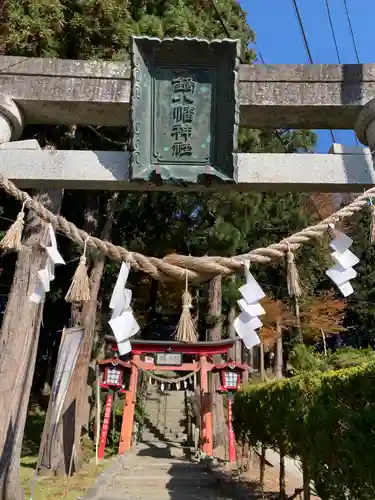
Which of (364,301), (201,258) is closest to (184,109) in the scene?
(201,258)

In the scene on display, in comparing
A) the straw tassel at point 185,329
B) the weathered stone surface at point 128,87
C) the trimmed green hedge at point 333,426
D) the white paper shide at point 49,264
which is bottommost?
the trimmed green hedge at point 333,426

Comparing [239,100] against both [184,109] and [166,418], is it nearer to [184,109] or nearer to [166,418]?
[184,109]

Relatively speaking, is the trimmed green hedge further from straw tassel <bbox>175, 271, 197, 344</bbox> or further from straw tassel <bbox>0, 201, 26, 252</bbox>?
straw tassel <bbox>0, 201, 26, 252</bbox>

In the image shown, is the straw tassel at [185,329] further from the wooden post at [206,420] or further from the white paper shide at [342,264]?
the wooden post at [206,420]

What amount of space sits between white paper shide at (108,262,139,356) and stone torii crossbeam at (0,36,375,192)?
735mm

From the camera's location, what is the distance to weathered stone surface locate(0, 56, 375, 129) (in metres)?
3.83

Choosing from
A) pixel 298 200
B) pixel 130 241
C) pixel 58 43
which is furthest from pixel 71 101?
pixel 298 200

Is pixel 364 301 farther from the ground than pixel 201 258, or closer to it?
farther from the ground

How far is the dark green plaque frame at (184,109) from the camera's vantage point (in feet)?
11.5

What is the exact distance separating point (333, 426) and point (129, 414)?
33.4ft

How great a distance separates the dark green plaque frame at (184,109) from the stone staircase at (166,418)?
13177mm

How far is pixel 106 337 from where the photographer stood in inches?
520

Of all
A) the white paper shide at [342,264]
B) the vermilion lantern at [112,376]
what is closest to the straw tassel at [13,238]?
the white paper shide at [342,264]

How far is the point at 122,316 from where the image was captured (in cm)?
334
